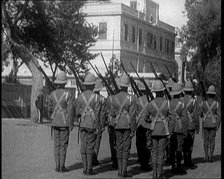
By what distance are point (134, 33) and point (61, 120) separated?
3270 millimetres

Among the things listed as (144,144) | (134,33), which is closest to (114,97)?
(144,144)

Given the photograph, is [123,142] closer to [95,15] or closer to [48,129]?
[95,15]

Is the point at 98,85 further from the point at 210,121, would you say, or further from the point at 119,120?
the point at 210,121

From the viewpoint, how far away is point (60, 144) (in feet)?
29.1

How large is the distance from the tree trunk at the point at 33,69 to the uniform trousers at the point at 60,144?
4.35 m

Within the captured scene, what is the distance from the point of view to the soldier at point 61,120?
8843mm

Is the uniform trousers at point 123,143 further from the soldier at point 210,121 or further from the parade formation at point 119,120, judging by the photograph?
the soldier at point 210,121

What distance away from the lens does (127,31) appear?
11664 millimetres

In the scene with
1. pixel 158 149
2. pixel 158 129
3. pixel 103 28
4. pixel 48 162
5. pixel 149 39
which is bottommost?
pixel 48 162

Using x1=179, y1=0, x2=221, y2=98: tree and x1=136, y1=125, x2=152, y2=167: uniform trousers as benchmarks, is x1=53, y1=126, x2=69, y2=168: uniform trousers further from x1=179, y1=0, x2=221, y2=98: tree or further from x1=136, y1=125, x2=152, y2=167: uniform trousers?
x1=179, y1=0, x2=221, y2=98: tree

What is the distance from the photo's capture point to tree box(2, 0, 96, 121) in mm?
10496

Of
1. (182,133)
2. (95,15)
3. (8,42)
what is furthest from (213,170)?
(8,42)

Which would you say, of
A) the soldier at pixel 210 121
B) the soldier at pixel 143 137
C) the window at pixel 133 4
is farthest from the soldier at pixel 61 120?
the soldier at pixel 210 121

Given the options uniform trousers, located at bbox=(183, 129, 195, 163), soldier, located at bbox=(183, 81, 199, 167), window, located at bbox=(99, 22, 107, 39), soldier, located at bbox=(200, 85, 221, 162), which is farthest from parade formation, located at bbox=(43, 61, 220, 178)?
window, located at bbox=(99, 22, 107, 39)
